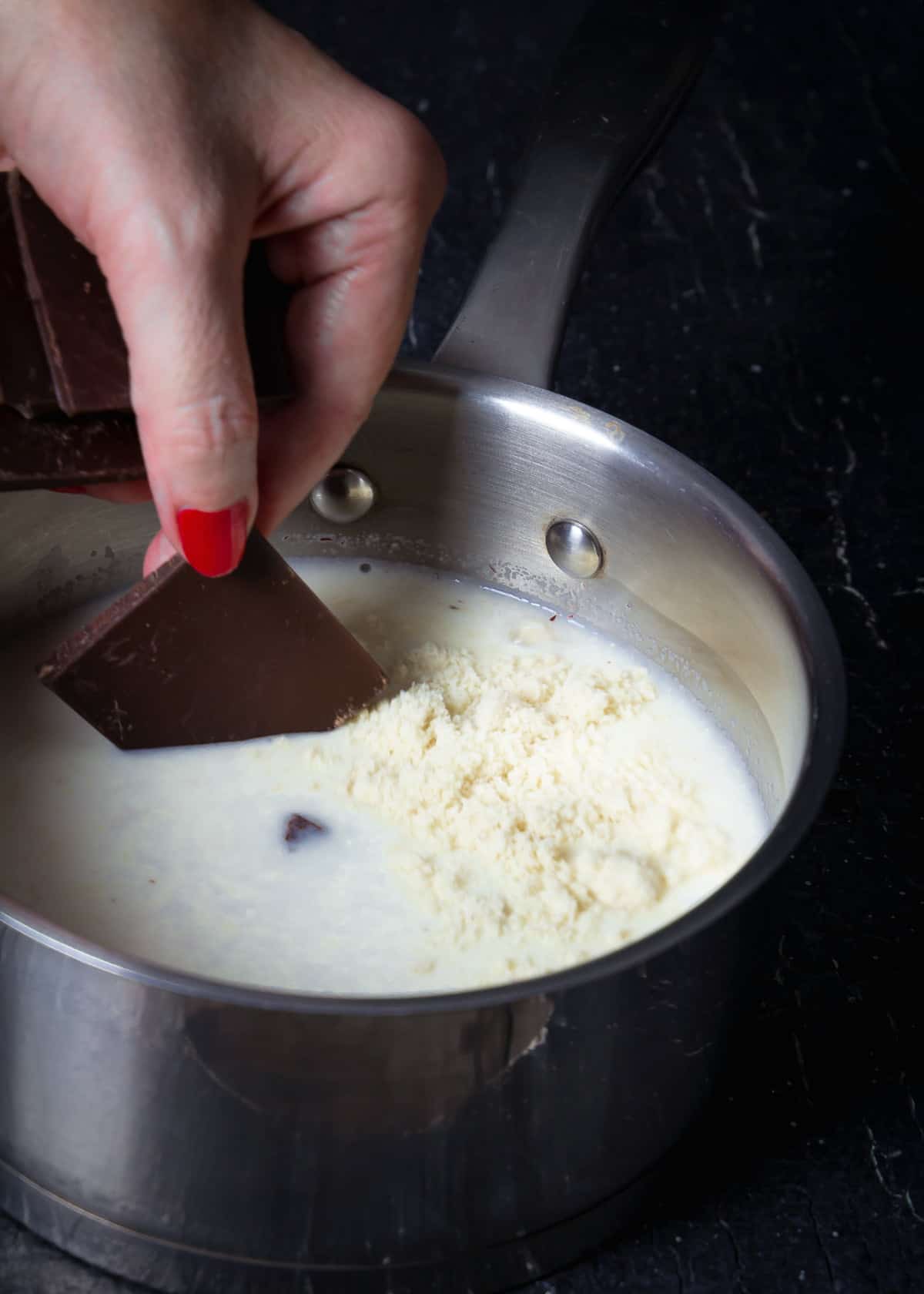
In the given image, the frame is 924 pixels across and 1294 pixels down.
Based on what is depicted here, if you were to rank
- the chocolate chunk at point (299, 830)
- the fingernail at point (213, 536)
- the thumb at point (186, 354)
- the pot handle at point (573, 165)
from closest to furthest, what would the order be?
the thumb at point (186, 354) < the fingernail at point (213, 536) < the chocolate chunk at point (299, 830) < the pot handle at point (573, 165)

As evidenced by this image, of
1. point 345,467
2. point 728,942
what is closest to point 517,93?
point 345,467

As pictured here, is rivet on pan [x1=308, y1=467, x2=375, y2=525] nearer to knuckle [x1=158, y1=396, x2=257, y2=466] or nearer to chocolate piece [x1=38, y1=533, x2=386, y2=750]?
chocolate piece [x1=38, y1=533, x2=386, y2=750]

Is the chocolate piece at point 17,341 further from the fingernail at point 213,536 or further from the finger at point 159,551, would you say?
the finger at point 159,551

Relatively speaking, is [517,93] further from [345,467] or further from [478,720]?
[478,720]

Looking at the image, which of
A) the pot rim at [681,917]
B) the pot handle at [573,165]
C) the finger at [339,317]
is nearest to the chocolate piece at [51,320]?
the finger at [339,317]

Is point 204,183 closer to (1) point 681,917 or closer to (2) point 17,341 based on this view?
(2) point 17,341

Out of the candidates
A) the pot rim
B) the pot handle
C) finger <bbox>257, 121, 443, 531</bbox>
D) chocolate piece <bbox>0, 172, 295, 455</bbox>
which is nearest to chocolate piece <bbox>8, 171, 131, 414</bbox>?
chocolate piece <bbox>0, 172, 295, 455</bbox>
